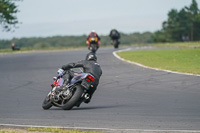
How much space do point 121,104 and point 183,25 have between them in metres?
118

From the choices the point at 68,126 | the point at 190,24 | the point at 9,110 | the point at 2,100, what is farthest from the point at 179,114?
the point at 190,24

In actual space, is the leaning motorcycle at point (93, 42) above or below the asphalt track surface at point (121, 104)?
above

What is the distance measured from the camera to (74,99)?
11688 mm

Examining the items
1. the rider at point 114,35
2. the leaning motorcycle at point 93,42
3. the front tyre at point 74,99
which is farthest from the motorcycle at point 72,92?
the rider at point 114,35

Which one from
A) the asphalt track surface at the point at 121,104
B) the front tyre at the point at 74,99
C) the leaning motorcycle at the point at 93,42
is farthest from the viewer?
the leaning motorcycle at the point at 93,42

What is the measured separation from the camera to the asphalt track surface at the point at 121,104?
32.9 ft

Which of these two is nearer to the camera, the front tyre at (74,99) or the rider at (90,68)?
the front tyre at (74,99)

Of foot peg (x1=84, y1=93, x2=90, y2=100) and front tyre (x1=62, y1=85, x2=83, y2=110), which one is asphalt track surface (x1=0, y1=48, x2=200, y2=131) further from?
foot peg (x1=84, y1=93, x2=90, y2=100)

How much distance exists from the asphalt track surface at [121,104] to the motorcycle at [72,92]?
0.19 m

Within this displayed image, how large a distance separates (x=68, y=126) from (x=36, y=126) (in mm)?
581

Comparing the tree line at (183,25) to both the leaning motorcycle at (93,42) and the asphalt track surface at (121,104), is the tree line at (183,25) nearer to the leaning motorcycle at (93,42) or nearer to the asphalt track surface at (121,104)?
the leaning motorcycle at (93,42)

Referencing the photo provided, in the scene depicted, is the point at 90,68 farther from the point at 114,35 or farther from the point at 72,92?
the point at 114,35

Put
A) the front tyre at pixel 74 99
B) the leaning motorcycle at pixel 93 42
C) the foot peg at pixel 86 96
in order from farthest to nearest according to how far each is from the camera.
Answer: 1. the leaning motorcycle at pixel 93 42
2. the foot peg at pixel 86 96
3. the front tyre at pixel 74 99

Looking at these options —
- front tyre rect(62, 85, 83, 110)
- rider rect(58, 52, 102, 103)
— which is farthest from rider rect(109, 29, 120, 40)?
front tyre rect(62, 85, 83, 110)
